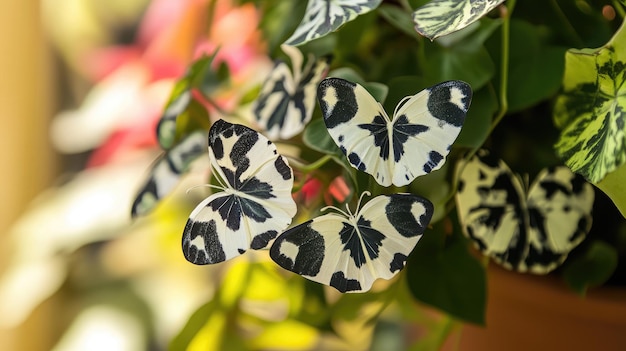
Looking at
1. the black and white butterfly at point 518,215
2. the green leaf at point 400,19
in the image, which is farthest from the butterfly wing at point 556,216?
the green leaf at point 400,19

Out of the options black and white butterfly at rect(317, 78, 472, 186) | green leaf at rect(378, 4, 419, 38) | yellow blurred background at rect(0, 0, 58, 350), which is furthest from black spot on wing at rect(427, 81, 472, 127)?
yellow blurred background at rect(0, 0, 58, 350)

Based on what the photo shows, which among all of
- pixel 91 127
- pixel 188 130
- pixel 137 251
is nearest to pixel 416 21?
pixel 188 130

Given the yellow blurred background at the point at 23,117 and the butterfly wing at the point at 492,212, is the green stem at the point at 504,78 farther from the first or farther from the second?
the yellow blurred background at the point at 23,117

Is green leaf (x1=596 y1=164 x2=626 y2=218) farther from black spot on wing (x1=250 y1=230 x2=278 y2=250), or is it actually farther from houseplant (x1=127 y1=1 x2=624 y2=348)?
black spot on wing (x1=250 y1=230 x2=278 y2=250)

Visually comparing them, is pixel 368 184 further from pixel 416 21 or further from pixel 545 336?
pixel 545 336

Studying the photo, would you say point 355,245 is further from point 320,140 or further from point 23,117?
point 23,117

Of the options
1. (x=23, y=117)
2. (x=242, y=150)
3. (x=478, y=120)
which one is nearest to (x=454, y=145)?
(x=478, y=120)

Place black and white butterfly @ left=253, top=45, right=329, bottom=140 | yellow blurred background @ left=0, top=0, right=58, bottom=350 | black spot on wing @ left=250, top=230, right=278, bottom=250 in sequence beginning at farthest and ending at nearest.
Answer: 1. yellow blurred background @ left=0, top=0, right=58, bottom=350
2. black and white butterfly @ left=253, top=45, right=329, bottom=140
3. black spot on wing @ left=250, top=230, right=278, bottom=250
